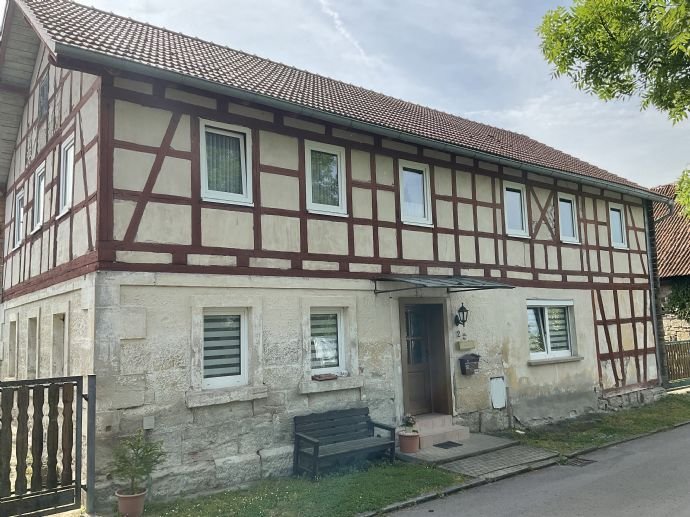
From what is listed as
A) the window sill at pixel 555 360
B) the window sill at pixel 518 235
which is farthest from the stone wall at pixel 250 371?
the window sill at pixel 518 235

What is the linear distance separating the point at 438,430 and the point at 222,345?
443 cm

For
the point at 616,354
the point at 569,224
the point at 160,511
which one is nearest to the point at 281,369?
the point at 160,511

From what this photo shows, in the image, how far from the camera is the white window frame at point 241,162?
8.24 m

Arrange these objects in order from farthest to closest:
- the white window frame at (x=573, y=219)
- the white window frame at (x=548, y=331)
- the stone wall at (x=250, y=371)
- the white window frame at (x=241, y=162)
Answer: the white window frame at (x=573, y=219), the white window frame at (x=548, y=331), the white window frame at (x=241, y=162), the stone wall at (x=250, y=371)

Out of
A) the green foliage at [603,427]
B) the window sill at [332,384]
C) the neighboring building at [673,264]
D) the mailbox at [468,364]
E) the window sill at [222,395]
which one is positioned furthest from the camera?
the neighboring building at [673,264]

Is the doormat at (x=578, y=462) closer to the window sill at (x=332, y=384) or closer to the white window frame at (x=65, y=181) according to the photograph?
the window sill at (x=332, y=384)

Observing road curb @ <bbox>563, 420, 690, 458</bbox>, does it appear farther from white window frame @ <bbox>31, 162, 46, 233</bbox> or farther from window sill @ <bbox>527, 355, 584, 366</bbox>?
white window frame @ <bbox>31, 162, 46, 233</bbox>

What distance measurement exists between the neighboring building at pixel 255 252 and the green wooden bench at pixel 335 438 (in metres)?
0.24

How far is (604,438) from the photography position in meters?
10.9

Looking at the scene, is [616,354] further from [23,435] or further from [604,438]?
[23,435]

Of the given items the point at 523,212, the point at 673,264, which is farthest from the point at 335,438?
the point at 673,264

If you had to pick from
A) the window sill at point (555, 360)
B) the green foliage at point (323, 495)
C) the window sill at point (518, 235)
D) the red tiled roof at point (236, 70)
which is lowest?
the green foliage at point (323, 495)

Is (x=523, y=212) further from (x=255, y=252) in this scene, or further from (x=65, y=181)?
(x=65, y=181)

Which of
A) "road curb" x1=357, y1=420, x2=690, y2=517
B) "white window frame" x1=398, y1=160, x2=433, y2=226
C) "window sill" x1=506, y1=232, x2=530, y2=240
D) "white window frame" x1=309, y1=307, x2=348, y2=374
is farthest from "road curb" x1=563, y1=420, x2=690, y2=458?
"white window frame" x1=398, y1=160, x2=433, y2=226
